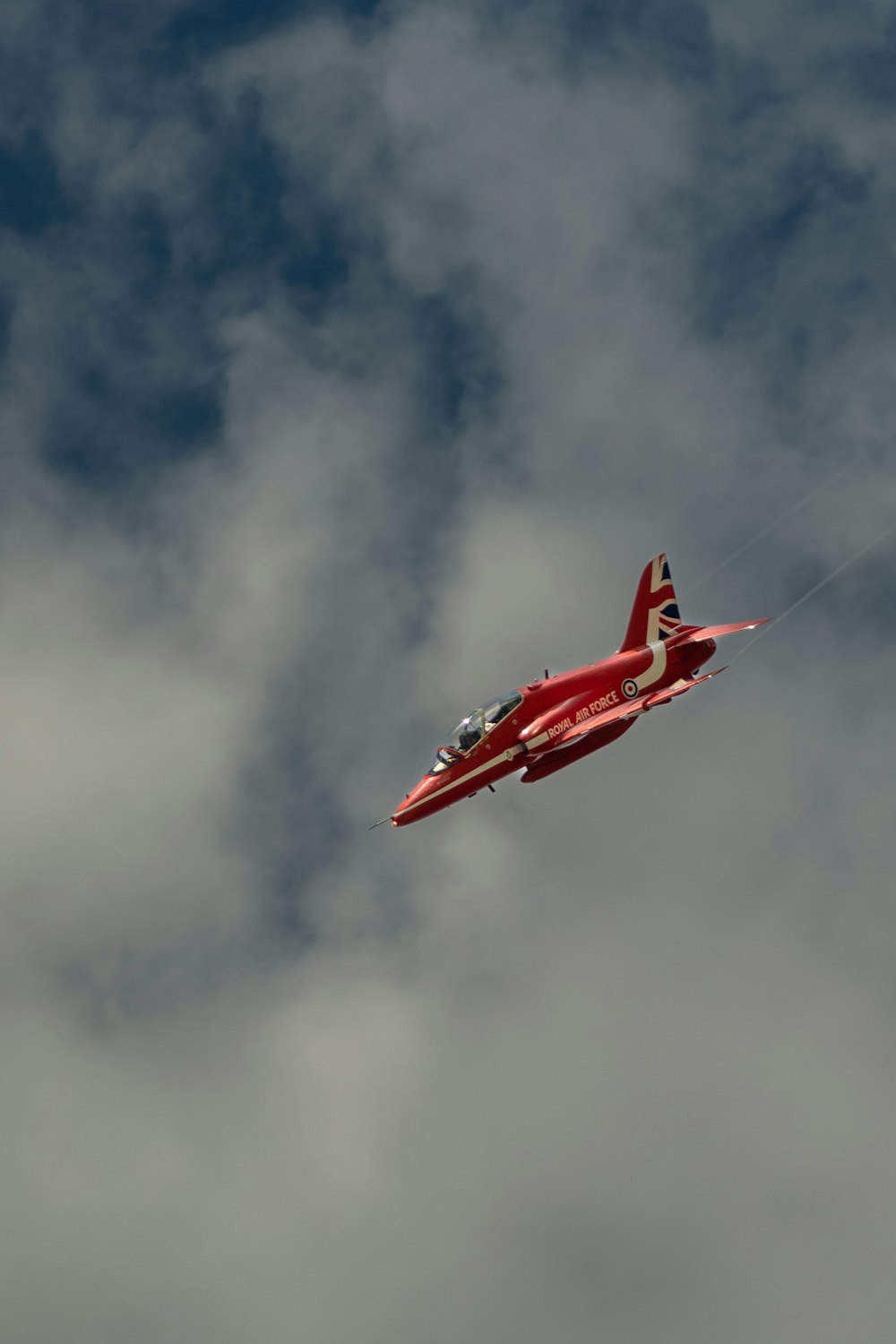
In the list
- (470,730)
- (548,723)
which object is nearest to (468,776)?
(470,730)

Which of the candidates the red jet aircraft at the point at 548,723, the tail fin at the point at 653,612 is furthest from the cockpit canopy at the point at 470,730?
the tail fin at the point at 653,612

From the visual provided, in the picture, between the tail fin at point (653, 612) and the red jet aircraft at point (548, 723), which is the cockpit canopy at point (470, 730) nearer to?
the red jet aircraft at point (548, 723)

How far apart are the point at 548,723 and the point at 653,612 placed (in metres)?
18.0

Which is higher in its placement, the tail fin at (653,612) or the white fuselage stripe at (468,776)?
the tail fin at (653,612)

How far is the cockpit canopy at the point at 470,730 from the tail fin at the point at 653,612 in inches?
635

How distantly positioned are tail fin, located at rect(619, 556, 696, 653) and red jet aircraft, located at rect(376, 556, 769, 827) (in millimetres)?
1180

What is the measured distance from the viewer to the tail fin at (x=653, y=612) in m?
124

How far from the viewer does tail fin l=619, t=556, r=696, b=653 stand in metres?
124

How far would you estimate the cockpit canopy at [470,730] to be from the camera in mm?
109812

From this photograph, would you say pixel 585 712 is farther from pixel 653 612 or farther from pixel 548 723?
pixel 653 612

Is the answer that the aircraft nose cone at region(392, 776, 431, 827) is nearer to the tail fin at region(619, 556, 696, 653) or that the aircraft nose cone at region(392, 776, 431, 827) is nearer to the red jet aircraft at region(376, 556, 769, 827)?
the red jet aircraft at region(376, 556, 769, 827)

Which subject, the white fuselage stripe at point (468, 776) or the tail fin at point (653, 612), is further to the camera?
the tail fin at point (653, 612)

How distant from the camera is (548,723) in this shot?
112312 mm

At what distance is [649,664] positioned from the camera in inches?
4774
